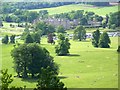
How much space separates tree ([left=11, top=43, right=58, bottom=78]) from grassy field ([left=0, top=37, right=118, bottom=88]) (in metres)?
0.59

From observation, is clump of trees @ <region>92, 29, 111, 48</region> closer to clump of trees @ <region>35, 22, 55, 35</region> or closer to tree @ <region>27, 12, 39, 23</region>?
clump of trees @ <region>35, 22, 55, 35</region>

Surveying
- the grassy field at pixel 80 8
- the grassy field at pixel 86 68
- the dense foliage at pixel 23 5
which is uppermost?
the dense foliage at pixel 23 5

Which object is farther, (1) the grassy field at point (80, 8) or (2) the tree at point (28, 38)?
(1) the grassy field at point (80, 8)

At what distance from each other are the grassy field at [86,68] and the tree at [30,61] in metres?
0.59

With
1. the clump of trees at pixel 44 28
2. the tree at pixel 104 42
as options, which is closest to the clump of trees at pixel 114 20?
the clump of trees at pixel 44 28

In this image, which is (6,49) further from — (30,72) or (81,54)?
(30,72)

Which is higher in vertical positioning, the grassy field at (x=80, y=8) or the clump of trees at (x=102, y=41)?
the grassy field at (x=80, y=8)

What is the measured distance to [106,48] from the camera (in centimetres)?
2561

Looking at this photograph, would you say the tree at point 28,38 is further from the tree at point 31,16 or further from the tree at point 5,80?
the tree at point 5,80

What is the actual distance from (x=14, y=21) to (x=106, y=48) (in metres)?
21.0

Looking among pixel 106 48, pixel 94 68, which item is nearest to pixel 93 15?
pixel 106 48

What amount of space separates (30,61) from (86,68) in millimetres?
2815

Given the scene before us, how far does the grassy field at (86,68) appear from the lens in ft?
47.5

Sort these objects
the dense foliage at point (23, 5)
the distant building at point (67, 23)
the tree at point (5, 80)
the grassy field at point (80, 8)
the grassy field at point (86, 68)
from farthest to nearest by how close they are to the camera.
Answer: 1. the dense foliage at point (23, 5)
2. the grassy field at point (80, 8)
3. the distant building at point (67, 23)
4. the grassy field at point (86, 68)
5. the tree at point (5, 80)
